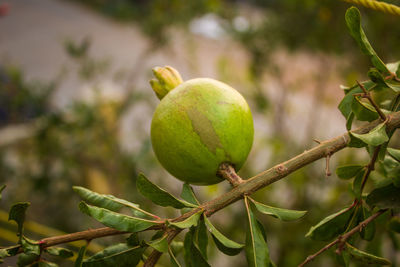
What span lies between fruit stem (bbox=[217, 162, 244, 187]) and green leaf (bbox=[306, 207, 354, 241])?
0.13 m

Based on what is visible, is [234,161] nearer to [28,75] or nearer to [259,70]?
[259,70]

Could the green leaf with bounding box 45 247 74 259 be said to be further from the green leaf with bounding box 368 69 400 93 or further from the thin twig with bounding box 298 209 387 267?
the green leaf with bounding box 368 69 400 93

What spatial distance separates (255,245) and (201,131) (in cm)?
18

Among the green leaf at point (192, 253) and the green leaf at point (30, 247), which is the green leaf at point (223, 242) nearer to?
the green leaf at point (192, 253)

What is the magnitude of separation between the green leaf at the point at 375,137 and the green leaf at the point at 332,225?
14 cm

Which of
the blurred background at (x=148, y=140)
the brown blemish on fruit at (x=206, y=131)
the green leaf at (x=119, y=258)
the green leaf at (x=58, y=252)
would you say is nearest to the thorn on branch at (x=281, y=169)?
the brown blemish on fruit at (x=206, y=131)

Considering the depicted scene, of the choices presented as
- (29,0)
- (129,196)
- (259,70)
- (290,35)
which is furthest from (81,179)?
(29,0)

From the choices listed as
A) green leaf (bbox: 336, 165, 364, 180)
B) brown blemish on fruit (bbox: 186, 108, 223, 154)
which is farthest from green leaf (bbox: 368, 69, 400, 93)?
brown blemish on fruit (bbox: 186, 108, 223, 154)

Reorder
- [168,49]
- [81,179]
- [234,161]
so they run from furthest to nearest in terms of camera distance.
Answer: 1. [168,49]
2. [81,179]
3. [234,161]

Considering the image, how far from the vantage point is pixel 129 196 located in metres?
2.08

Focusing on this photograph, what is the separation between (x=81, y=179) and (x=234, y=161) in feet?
7.56

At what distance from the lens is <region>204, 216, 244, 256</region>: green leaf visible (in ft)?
1.48

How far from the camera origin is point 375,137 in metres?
0.41

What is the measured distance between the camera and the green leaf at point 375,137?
0.41 m
